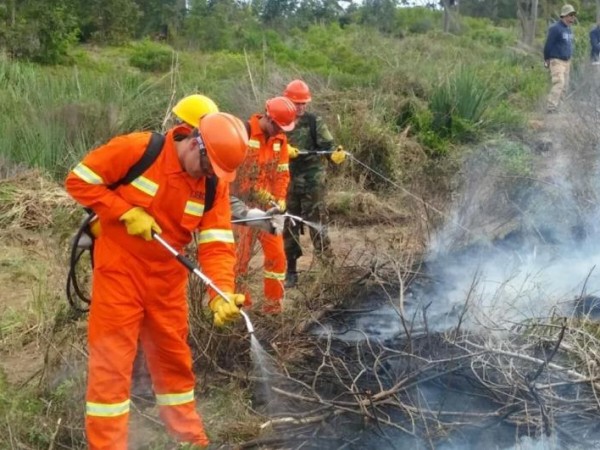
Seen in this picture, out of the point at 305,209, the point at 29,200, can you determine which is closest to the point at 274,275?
the point at 305,209

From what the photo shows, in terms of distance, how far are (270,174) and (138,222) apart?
252cm

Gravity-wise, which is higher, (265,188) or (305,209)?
(265,188)

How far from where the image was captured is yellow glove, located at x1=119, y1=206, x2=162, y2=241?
11.4ft

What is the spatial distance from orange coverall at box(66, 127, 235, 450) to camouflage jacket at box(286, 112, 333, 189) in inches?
136

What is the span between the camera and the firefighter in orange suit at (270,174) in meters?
5.48

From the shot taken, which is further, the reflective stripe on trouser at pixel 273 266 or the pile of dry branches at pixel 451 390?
the reflective stripe on trouser at pixel 273 266

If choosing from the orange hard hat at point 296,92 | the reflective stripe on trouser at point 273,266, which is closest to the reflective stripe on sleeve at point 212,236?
the reflective stripe on trouser at point 273,266

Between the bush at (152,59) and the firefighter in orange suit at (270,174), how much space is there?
9833mm

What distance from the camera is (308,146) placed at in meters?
7.20

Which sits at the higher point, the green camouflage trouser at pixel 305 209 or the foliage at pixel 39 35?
the foliage at pixel 39 35

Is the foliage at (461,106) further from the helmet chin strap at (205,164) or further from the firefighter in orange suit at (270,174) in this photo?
the helmet chin strap at (205,164)

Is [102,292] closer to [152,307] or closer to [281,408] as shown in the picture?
[152,307]

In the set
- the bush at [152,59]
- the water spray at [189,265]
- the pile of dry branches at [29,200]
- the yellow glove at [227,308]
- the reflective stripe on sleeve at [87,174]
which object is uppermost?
the reflective stripe on sleeve at [87,174]

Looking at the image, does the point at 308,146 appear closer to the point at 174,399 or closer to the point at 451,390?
the point at 451,390
